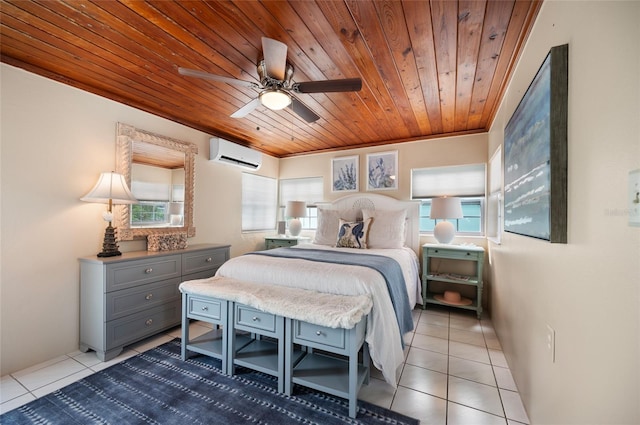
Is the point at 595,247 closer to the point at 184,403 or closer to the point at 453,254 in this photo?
the point at 184,403

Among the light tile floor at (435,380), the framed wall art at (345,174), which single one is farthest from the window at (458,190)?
the light tile floor at (435,380)

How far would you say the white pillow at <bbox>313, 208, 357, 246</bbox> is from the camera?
11.9 feet

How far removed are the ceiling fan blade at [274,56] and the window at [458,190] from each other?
2746 millimetres

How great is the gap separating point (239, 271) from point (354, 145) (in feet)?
9.39

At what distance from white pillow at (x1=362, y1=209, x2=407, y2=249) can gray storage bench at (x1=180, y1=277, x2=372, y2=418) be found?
1.55m

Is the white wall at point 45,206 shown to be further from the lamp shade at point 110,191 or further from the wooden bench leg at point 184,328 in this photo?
the wooden bench leg at point 184,328

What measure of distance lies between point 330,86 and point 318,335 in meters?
1.72

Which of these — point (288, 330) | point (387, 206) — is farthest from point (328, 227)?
point (288, 330)

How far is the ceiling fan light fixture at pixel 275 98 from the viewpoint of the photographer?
74.7 inches

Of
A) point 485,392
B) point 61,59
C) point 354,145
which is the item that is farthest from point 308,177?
point 485,392

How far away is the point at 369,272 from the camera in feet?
6.53

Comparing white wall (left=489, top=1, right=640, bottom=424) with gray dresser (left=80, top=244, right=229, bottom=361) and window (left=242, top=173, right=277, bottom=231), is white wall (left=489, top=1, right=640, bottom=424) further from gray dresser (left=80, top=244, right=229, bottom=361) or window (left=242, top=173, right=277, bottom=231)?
window (left=242, top=173, right=277, bottom=231)

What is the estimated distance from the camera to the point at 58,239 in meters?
2.22

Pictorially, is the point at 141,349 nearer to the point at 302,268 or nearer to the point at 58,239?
the point at 58,239
